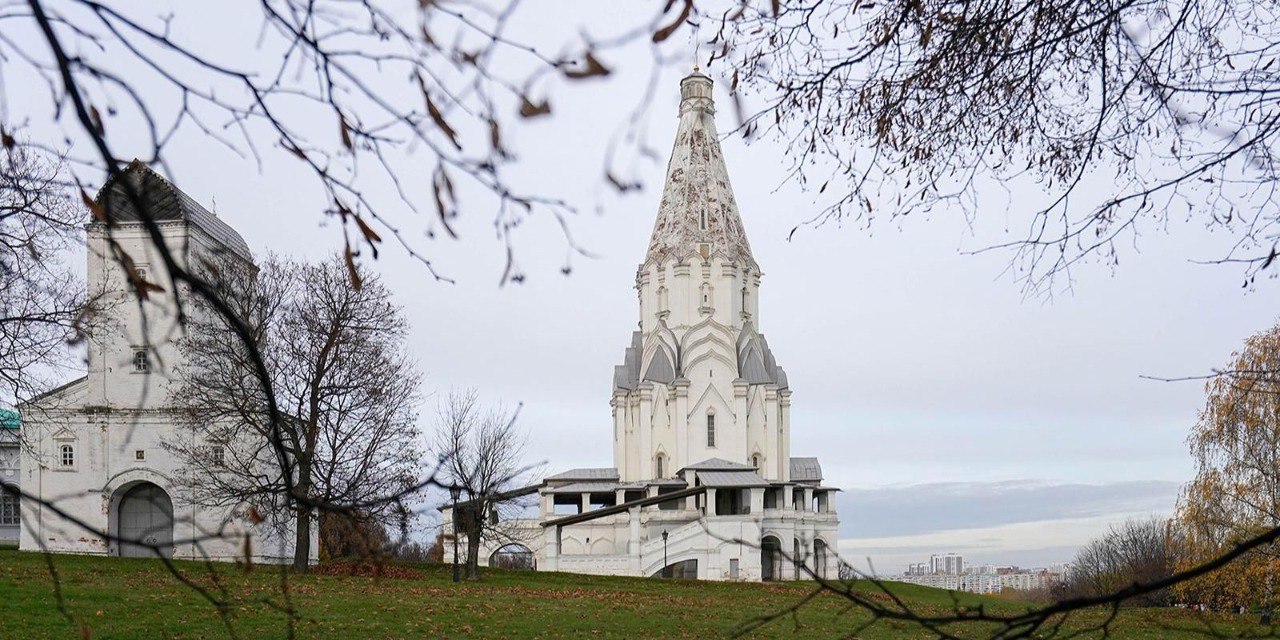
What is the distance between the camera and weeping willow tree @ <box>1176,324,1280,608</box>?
2252 centimetres

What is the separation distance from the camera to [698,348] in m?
51.6

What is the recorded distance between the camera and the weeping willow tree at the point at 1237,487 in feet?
73.9

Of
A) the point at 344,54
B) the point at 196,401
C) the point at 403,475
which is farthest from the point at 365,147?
the point at 196,401

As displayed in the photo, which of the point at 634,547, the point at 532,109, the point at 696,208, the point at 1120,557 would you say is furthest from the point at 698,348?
the point at 532,109

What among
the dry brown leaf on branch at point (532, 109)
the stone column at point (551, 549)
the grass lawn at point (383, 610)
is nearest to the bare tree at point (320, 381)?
the grass lawn at point (383, 610)

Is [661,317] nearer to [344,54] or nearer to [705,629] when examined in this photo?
[705,629]

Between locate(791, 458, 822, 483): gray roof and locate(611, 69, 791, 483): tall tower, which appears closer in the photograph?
locate(611, 69, 791, 483): tall tower

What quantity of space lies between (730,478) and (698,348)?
8178 mm

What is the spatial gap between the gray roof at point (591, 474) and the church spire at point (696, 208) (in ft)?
37.2

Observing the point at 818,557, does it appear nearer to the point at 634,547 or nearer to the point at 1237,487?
the point at 1237,487

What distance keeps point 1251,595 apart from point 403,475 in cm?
1926

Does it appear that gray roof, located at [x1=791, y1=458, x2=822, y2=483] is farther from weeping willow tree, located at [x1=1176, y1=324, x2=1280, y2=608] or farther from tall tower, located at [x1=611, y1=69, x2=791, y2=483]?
weeping willow tree, located at [x1=1176, y1=324, x2=1280, y2=608]

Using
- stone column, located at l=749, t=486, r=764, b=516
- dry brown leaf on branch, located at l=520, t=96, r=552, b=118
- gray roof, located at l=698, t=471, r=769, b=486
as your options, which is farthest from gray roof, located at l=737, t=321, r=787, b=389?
dry brown leaf on branch, located at l=520, t=96, r=552, b=118

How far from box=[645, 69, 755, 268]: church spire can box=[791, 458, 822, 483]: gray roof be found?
1086 centimetres
